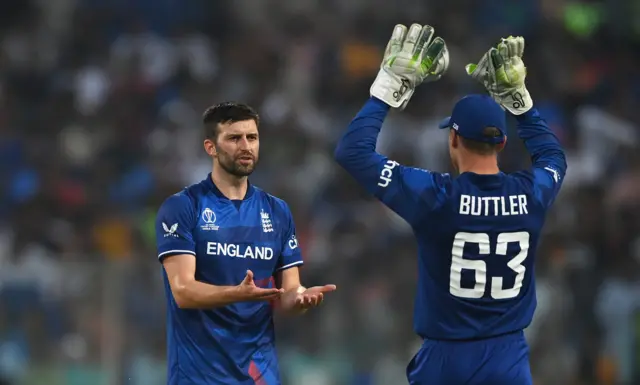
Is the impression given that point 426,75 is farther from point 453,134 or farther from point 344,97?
point 344,97

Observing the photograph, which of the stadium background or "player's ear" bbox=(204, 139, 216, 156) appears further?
the stadium background

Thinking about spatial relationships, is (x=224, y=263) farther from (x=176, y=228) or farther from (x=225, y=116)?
(x=225, y=116)

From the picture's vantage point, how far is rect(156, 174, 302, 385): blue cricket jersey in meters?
6.32

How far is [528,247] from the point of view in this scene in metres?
5.95

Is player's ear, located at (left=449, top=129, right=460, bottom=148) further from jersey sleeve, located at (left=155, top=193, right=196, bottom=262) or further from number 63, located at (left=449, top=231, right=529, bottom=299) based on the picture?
jersey sleeve, located at (left=155, top=193, right=196, bottom=262)

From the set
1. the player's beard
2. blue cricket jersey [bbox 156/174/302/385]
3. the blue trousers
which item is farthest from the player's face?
the blue trousers

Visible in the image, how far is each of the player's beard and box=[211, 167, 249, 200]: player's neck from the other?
0.19 feet

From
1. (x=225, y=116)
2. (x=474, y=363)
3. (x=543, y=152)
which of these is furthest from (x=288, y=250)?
(x=543, y=152)

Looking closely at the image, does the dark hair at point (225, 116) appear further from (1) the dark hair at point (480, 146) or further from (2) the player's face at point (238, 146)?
(1) the dark hair at point (480, 146)

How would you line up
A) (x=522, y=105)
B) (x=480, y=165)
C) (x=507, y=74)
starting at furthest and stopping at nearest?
(x=522, y=105)
(x=507, y=74)
(x=480, y=165)

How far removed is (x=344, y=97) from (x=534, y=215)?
7499 mm

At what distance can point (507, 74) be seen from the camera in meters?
6.24

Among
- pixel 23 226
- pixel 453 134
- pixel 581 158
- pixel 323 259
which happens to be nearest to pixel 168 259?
pixel 453 134

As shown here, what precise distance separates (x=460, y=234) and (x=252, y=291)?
103 centimetres
